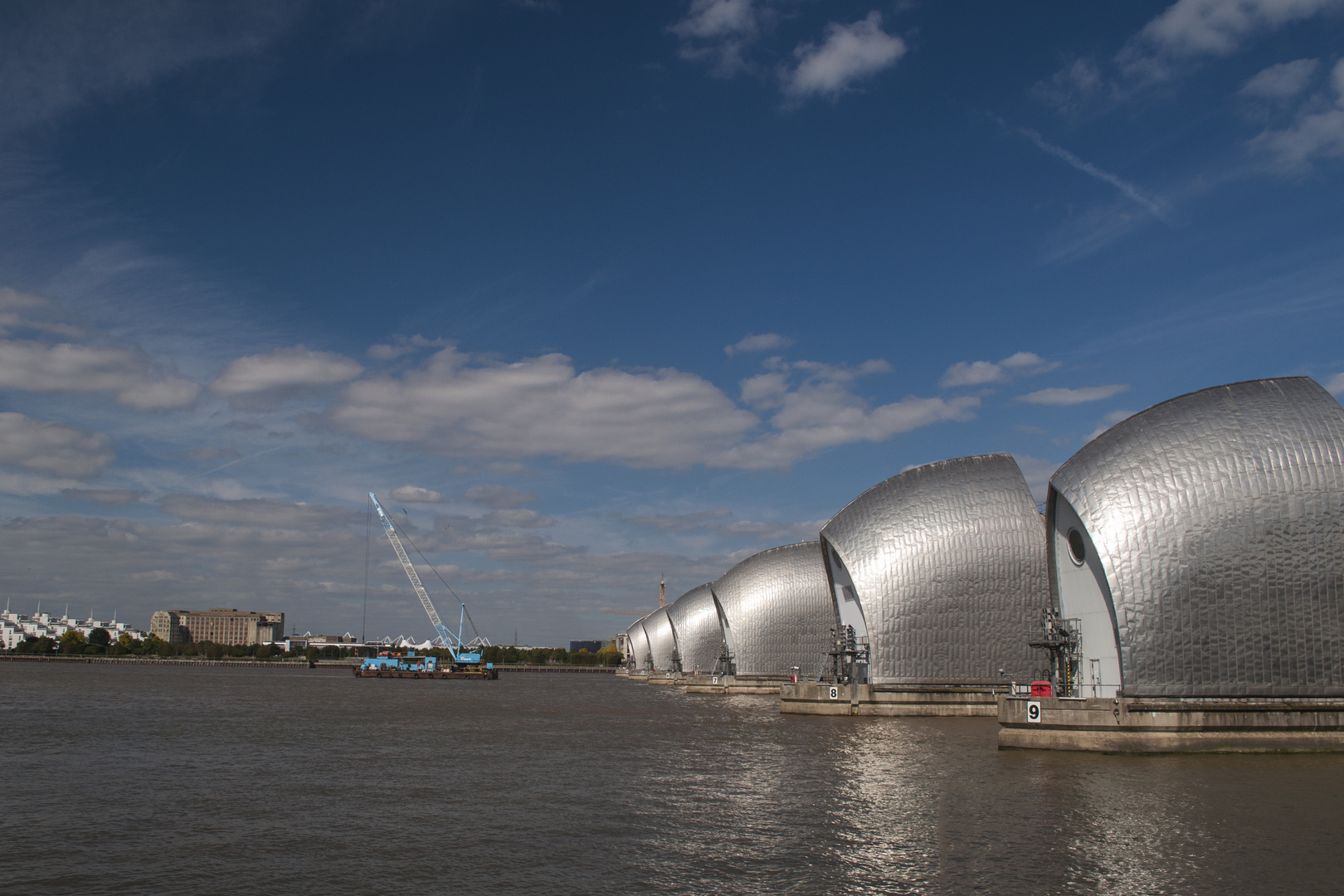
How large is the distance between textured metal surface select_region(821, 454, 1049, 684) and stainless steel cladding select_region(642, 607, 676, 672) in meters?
76.1

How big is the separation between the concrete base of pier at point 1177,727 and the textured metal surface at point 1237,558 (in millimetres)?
1301

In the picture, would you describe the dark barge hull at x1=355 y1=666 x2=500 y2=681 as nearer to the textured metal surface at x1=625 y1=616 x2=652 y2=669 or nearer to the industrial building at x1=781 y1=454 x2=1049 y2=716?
the textured metal surface at x1=625 y1=616 x2=652 y2=669

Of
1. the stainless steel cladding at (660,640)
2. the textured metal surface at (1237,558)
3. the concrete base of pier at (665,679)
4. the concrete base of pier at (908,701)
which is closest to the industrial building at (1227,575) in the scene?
the textured metal surface at (1237,558)

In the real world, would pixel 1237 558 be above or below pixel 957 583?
above

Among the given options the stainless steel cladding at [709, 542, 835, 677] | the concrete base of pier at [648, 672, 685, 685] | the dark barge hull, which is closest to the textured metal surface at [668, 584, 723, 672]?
the concrete base of pier at [648, 672, 685, 685]

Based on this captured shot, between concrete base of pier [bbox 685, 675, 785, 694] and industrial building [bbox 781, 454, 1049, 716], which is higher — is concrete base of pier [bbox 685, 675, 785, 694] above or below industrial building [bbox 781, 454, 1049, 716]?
below

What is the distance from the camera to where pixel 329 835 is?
18.5 m

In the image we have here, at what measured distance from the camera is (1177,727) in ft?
95.9

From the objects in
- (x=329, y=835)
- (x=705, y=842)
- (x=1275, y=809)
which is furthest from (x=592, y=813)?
(x=1275, y=809)

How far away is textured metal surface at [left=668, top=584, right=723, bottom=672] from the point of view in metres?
98.7

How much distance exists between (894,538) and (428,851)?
3444 centimetres

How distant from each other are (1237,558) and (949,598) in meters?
16.3

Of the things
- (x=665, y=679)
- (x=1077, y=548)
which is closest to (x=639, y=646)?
(x=665, y=679)

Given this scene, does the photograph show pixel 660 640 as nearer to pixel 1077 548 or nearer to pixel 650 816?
pixel 1077 548
